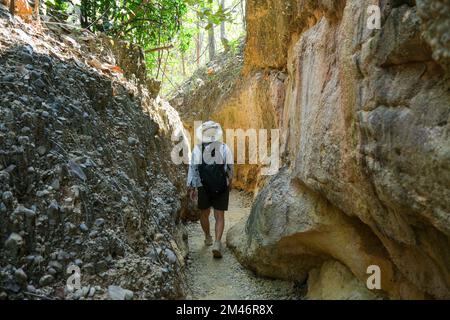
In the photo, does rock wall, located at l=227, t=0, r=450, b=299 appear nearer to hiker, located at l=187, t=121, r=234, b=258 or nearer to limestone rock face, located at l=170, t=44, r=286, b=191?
hiker, located at l=187, t=121, r=234, b=258

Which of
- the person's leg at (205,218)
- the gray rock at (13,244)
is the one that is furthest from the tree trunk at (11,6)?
the person's leg at (205,218)

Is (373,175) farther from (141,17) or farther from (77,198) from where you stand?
(141,17)

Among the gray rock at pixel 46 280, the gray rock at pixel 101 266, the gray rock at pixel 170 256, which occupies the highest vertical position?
the gray rock at pixel 46 280

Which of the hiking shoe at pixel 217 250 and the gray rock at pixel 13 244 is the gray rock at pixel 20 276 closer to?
the gray rock at pixel 13 244

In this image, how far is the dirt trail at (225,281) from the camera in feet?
13.9

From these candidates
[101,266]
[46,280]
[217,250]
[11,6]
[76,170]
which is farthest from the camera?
[217,250]

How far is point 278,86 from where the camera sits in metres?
7.57

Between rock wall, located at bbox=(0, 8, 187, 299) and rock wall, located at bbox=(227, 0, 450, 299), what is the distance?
1.36 m

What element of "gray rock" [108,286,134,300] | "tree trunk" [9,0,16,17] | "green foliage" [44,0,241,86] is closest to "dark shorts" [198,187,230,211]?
"gray rock" [108,286,134,300]

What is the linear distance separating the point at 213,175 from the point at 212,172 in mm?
41

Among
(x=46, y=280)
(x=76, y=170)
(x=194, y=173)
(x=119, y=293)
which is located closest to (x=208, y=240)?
(x=194, y=173)

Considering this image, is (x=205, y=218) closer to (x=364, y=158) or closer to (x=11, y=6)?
(x=364, y=158)

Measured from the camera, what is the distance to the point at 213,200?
524 centimetres

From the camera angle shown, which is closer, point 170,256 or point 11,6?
point 170,256
